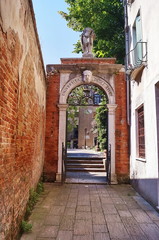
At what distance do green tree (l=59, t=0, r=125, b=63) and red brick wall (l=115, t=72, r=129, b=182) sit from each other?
3.30 meters

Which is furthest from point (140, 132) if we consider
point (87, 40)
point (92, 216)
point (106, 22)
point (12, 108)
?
point (106, 22)

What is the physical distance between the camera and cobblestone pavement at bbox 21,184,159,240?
296cm

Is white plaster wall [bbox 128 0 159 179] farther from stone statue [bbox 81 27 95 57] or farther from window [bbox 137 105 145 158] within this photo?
stone statue [bbox 81 27 95 57]

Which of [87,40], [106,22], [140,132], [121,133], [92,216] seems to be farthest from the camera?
[106,22]

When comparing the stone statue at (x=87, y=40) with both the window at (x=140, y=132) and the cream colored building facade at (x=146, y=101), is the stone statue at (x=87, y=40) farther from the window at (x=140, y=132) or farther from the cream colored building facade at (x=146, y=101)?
the window at (x=140, y=132)

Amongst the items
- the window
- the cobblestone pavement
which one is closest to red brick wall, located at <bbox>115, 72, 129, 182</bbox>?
the window

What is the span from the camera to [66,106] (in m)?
7.16

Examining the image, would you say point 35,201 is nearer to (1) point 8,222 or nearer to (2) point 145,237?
(1) point 8,222

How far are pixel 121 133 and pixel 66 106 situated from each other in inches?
91.5

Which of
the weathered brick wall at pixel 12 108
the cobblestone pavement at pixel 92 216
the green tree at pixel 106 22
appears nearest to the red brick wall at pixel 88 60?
the green tree at pixel 106 22

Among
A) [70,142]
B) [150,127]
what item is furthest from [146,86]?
[70,142]

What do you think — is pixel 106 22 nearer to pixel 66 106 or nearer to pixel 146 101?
pixel 66 106

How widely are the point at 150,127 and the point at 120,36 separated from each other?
7.37 meters

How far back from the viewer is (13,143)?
2711 mm
